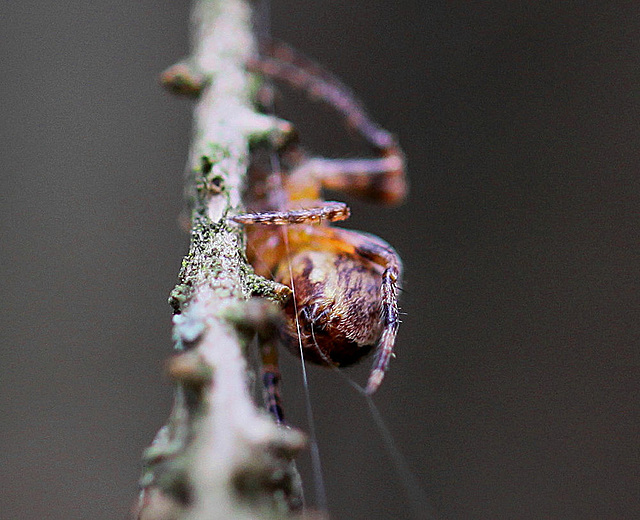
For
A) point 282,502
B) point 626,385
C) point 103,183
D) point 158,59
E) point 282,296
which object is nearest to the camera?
point 282,502

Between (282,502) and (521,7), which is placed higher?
(521,7)

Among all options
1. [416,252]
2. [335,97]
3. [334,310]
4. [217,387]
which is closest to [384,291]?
[334,310]

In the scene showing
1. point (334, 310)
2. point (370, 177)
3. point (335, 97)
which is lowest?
point (334, 310)

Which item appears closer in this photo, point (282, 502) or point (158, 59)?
point (282, 502)

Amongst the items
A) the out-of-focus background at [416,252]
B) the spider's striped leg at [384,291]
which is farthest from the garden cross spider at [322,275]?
the out-of-focus background at [416,252]

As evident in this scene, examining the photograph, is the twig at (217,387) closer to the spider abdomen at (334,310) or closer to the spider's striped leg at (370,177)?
the spider abdomen at (334,310)

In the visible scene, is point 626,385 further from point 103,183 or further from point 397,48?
point 103,183

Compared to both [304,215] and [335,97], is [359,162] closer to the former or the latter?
[335,97]

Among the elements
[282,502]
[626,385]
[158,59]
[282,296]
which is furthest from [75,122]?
[626,385]
